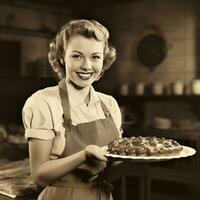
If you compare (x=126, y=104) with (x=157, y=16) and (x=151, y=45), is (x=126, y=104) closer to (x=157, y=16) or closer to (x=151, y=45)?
(x=151, y=45)

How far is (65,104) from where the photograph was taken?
1.11 metres

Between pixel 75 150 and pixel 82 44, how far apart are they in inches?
11.9

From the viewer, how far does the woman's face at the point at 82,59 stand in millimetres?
1069

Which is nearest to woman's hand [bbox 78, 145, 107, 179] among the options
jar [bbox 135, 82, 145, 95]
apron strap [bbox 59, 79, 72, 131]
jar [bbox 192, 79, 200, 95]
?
apron strap [bbox 59, 79, 72, 131]

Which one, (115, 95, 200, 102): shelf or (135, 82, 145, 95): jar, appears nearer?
(115, 95, 200, 102): shelf

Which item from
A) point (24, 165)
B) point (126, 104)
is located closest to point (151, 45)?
point (126, 104)

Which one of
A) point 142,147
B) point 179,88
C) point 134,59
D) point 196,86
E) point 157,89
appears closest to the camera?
point 142,147

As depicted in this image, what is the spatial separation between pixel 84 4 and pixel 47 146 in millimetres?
4106

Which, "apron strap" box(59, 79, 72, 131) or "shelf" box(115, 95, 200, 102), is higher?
"apron strap" box(59, 79, 72, 131)

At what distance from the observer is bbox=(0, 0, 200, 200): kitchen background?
3963mm

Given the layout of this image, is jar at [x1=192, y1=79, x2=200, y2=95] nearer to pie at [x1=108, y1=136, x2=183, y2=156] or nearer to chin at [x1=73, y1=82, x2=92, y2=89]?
pie at [x1=108, y1=136, x2=183, y2=156]

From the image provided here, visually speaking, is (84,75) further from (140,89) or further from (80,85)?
(140,89)

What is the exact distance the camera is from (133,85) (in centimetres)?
473

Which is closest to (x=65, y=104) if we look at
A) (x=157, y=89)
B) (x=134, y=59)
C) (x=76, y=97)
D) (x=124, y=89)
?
(x=76, y=97)
